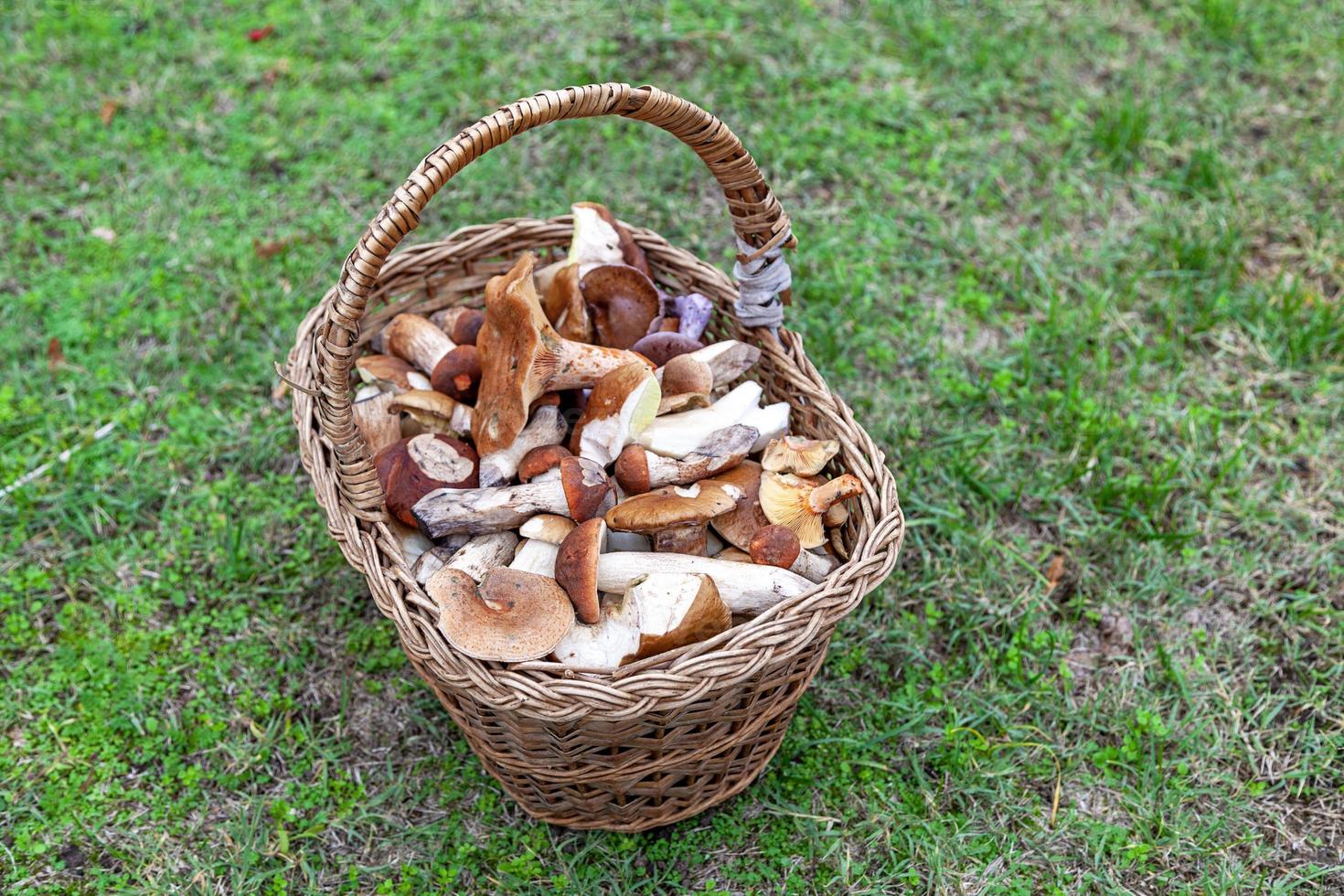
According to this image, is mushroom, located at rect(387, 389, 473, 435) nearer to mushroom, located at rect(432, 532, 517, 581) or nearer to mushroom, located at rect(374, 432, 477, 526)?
mushroom, located at rect(374, 432, 477, 526)

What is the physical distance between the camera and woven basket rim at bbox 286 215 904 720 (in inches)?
77.0

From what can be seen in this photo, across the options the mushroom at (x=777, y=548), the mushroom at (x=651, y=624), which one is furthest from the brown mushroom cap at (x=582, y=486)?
the mushroom at (x=777, y=548)

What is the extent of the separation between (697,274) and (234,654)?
170 centimetres

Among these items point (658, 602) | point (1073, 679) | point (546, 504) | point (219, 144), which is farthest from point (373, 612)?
point (219, 144)

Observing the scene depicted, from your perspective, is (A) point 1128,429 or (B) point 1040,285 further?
(B) point 1040,285

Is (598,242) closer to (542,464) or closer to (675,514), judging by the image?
(542,464)

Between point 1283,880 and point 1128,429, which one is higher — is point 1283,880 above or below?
below

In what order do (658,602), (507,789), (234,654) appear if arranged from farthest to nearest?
(234,654) → (507,789) → (658,602)

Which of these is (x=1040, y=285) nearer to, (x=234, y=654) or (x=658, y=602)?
(x=658, y=602)

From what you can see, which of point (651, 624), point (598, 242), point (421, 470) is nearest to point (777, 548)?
point (651, 624)

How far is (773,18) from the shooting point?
4.77m

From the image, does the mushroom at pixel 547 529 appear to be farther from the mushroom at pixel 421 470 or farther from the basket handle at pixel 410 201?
the basket handle at pixel 410 201

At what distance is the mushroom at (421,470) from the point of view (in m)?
2.39

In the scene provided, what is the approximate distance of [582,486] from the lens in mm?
2260
